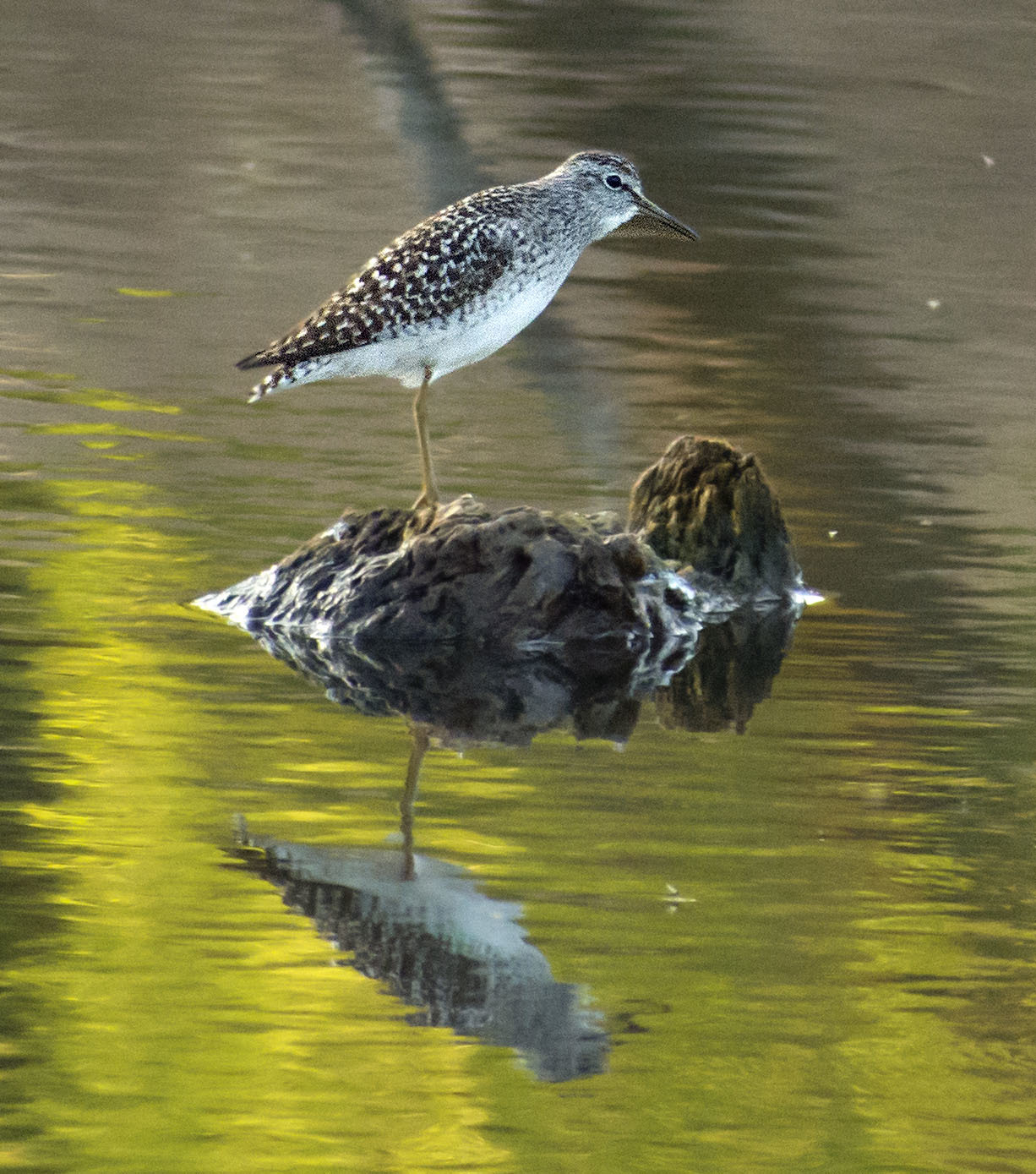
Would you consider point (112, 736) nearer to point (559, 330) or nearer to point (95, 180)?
point (559, 330)

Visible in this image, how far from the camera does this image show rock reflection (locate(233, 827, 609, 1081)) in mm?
5945

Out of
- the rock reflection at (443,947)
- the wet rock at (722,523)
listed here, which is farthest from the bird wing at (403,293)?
the rock reflection at (443,947)

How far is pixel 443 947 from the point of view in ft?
21.3

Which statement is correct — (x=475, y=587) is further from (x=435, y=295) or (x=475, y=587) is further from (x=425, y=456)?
(x=435, y=295)

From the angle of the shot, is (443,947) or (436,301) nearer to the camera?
(443,947)

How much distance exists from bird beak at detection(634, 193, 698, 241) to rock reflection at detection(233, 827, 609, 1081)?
13.6 ft

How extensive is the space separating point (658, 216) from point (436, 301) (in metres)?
1.45

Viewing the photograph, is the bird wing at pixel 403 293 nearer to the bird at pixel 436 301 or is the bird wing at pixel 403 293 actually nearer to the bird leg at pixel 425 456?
the bird at pixel 436 301

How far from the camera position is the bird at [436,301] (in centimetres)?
962

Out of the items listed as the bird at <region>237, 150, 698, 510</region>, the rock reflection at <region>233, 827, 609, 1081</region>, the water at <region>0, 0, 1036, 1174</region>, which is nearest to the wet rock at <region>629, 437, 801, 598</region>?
the water at <region>0, 0, 1036, 1174</region>

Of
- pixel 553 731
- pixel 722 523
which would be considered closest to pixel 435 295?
pixel 722 523

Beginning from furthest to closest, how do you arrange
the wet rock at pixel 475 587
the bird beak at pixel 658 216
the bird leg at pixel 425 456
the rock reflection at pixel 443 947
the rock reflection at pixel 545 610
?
the bird beak at pixel 658 216 → the bird leg at pixel 425 456 → the wet rock at pixel 475 587 → the rock reflection at pixel 545 610 → the rock reflection at pixel 443 947

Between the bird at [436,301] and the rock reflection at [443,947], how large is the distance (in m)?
2.81

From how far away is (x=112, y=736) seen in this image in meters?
8.25
